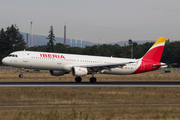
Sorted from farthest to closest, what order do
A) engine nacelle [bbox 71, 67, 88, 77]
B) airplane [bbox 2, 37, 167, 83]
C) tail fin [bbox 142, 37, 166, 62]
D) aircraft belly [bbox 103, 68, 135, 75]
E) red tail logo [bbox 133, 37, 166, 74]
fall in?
tail fin [bbox 142, 37, 166, 62] < red tail logo [bbox 133, 37, 166, 74] < aircraft belly [bbox 103, 68, 135, 75] < airplane [bbox 2, 37, 167, 83] < engine nacelle [bbox 71, 67, 88, 77]

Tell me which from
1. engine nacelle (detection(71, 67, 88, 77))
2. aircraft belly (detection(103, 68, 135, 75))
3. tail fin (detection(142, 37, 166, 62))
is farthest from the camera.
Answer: tail fin (detection(142, 37, 166, 62))

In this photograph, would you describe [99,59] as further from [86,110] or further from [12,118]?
[12,118]

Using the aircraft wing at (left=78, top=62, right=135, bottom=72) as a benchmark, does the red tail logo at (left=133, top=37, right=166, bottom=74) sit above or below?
above

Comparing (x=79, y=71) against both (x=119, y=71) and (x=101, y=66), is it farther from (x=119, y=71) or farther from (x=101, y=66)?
(x=119, y=71)

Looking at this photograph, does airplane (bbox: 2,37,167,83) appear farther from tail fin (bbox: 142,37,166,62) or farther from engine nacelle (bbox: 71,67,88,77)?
tail fin (bbox: 142,37,166,62)

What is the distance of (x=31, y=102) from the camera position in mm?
20281

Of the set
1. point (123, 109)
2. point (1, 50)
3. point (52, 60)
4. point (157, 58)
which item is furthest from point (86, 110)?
point (1, 50)

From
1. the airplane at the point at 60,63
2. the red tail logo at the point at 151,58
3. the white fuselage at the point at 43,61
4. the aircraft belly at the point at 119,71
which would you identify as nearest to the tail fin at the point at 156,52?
the red tail logo at the point at 151,58

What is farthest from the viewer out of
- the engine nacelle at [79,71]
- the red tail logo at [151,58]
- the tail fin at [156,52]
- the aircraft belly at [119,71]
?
the tail fin at [156,52]

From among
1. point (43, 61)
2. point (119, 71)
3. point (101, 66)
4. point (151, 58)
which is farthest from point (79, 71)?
point (151, 58)

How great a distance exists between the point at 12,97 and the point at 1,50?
10577cm

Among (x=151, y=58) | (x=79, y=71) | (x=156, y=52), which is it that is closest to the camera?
(x=79, y=71)

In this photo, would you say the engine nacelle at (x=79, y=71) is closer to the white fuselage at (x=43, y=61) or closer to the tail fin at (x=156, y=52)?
the white fuselage at (x=43, y=61)

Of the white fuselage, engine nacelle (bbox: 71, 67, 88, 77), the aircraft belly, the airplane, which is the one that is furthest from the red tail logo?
engine nacelle (bbox: 71, 67, 88, 77)
